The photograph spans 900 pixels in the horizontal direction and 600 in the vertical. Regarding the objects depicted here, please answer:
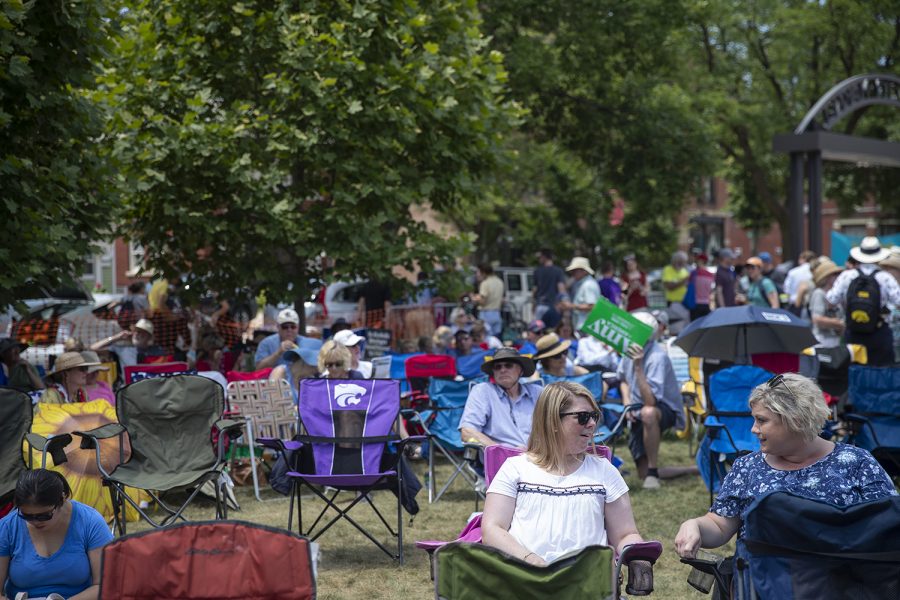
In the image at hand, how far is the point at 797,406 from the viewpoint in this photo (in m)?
4.04

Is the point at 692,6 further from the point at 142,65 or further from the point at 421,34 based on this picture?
the point at 142,65

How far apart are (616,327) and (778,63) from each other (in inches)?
1029

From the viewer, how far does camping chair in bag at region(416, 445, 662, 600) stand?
3436mm

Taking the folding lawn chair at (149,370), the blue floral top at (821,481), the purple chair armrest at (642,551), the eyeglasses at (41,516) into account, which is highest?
the folding lawn chair at (149,370)

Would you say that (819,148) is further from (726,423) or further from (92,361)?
(92,361)

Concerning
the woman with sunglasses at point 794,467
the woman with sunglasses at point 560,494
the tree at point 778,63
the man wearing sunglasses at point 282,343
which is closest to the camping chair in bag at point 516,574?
the woman with sunglasses at point 794,467

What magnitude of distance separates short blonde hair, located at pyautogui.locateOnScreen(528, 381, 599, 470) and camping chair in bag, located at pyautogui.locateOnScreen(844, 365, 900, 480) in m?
4.03

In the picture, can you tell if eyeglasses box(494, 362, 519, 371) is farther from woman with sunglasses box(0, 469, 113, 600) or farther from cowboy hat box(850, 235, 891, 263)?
cowboy hat box(850, 235, 891, 263)

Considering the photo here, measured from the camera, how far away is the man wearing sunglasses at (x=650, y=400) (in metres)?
8.90

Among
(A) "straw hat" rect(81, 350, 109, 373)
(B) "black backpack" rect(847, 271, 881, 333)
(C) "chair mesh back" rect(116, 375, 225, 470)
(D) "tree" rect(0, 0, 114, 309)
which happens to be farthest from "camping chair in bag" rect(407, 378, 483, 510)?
(B) "black backpack" rect(847, 271, 881, 333)

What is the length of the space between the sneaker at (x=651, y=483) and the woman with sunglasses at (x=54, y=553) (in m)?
5.13

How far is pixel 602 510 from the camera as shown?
4.38 m

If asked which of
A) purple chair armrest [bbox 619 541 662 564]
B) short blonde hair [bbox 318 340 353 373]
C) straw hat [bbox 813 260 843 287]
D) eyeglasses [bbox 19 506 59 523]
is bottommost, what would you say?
purple chair armrest [bbox 619 541 662 564]

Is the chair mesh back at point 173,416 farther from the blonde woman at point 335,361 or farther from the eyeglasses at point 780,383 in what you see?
the eyeglasses at point 780,383
